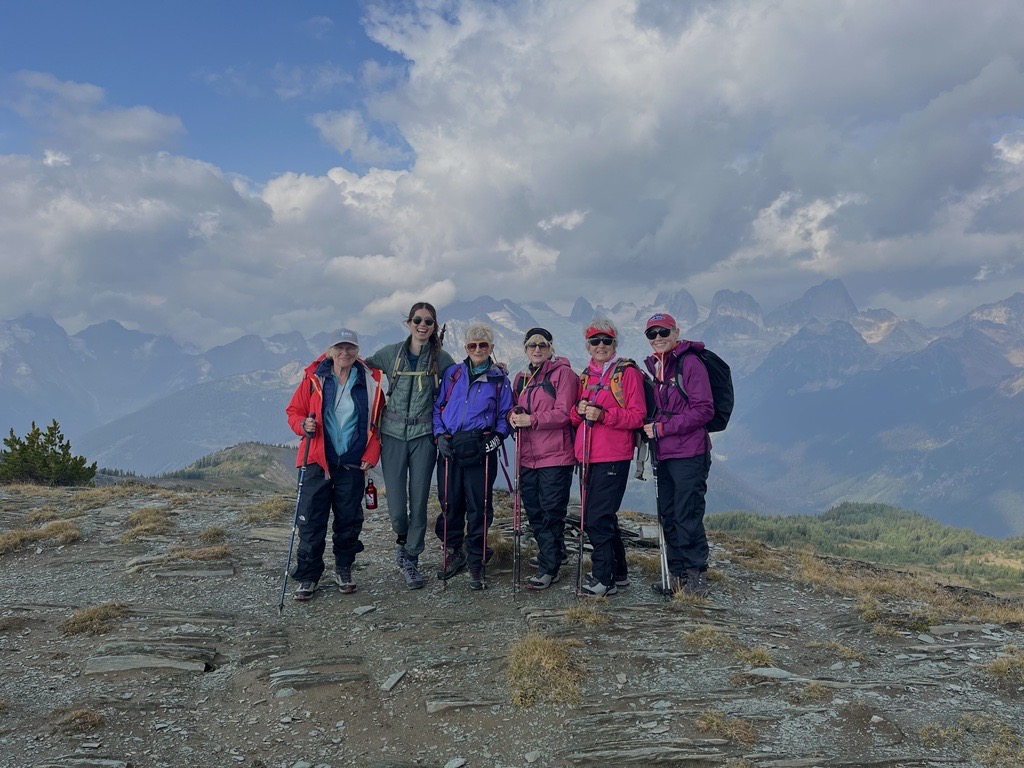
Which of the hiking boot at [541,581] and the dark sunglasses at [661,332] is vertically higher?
the dark sunglasses at [661,332]

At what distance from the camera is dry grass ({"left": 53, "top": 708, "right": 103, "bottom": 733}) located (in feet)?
21.6

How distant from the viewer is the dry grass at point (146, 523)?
51.2 ft

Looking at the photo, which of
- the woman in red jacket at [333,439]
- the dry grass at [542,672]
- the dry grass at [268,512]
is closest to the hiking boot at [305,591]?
the woman in red jacket at [333,439]

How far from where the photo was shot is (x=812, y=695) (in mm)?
7035

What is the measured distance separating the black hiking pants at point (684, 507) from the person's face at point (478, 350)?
11.9 feet

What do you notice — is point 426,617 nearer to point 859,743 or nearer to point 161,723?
point 161,723

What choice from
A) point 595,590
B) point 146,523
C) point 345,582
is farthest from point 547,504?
point 146,523

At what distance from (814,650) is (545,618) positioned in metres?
4.01

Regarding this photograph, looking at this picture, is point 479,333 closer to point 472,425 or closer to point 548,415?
point 472,425

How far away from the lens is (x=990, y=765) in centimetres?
581

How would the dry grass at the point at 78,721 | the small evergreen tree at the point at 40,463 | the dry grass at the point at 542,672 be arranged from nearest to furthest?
the dry grass at the point at 78,721
the dry grass at the point at 542,672
the small evergreen tree at the point at 40,463

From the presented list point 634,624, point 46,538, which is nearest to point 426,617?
point 634,624

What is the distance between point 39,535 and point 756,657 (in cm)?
1675

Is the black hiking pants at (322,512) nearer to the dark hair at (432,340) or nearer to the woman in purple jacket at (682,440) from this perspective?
the dark hair at (432,340)
